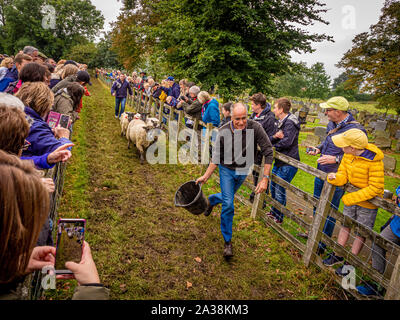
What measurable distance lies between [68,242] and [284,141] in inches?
165

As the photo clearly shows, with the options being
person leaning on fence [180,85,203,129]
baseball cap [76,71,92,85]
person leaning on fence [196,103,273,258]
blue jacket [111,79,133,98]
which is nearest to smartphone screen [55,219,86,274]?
person leaning on fence [196,103,273,258]

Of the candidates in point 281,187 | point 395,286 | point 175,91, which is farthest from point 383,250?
point 175,91

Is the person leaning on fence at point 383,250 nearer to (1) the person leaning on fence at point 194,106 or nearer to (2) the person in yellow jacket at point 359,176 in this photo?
(2) the person in yellow jacket at point 359,176

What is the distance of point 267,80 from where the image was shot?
13.4 metres

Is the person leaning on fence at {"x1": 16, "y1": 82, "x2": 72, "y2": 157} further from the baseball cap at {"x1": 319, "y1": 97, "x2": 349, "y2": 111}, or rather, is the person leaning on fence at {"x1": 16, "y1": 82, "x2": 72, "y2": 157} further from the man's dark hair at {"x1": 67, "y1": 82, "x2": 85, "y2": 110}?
the baseball cap at {"x1": 319, "y1": 97, "x2": 349, "y2": 111}

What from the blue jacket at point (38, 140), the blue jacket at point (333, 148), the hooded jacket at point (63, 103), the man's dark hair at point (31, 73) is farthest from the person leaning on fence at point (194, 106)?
the blue jacket at point (38, 140)

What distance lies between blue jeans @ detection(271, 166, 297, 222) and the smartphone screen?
4.00 meters

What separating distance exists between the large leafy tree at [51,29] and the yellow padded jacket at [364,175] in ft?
194

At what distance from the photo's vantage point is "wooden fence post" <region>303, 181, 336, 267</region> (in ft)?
12.7

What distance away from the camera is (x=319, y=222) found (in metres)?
4.01

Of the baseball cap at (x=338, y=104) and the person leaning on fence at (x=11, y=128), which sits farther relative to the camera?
the baseball cap at (x=338, y=104)

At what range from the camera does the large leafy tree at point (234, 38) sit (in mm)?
11219

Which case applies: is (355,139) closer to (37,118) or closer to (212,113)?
(37,118)
